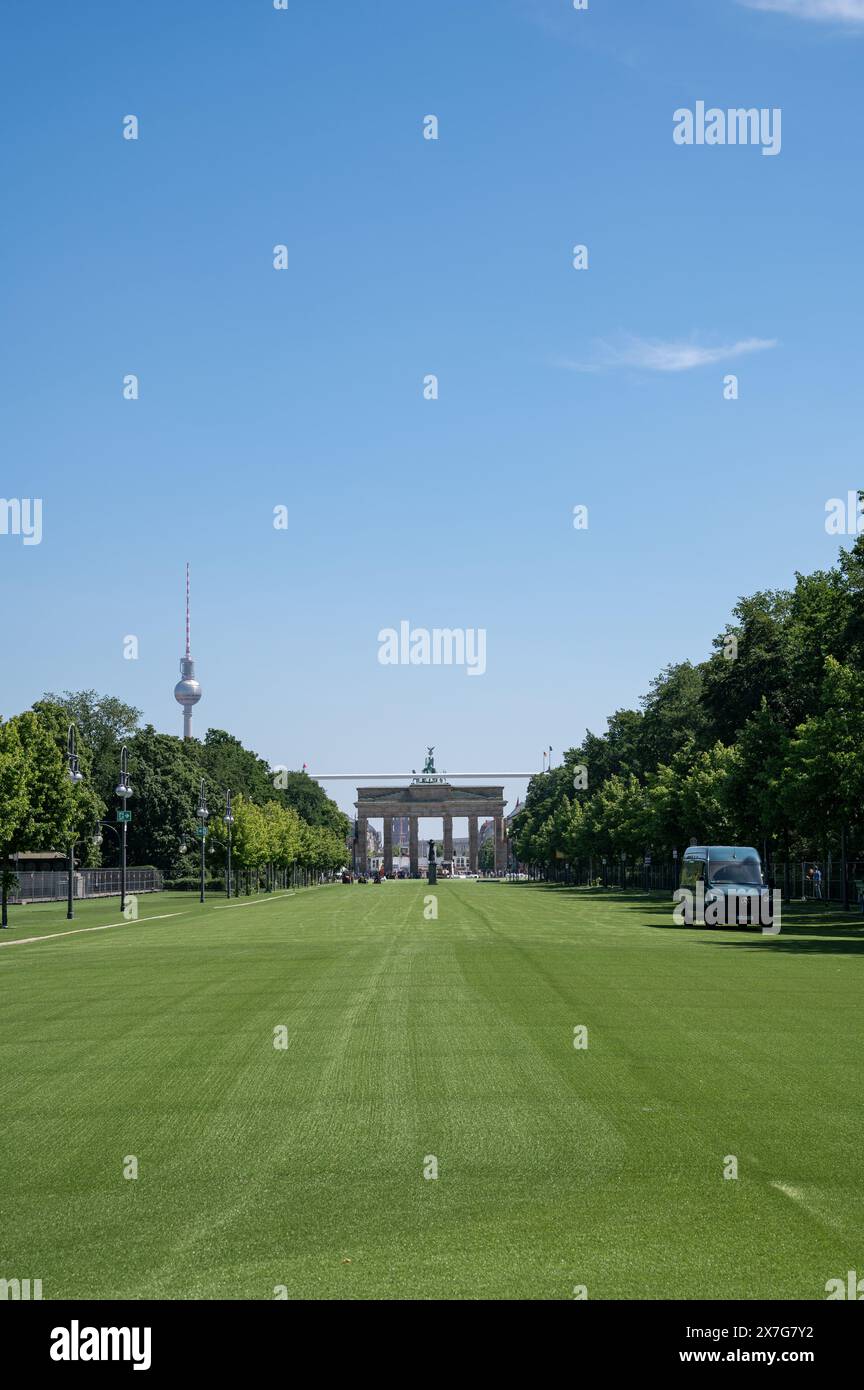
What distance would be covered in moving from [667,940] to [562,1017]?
60.8ft

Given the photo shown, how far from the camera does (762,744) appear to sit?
66812 mm

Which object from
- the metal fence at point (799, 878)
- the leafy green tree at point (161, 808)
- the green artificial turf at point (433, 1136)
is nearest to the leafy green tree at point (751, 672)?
the metal fence at point (799, 878)

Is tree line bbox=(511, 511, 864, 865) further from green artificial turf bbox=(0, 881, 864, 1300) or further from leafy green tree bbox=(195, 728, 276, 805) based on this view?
leafy green tree bbox=(195, 728, 276, 805)

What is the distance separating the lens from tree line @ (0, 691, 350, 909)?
5716 cm

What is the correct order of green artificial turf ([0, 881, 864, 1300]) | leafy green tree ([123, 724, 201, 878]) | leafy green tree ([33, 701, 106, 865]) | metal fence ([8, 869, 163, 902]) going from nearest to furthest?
green artificial turf ([0, 881, 864, 1300]) → metal fence ([8, 869, 163, 902]) → leafy green tree ([33, 701, 106, 865]) → leafy green tree ([123, 724, 201, 878])

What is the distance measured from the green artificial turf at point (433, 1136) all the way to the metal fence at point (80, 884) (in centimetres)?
5935

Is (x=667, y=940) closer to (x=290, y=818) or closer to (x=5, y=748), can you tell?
(x=5, y=748)

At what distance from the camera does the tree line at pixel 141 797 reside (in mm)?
57156

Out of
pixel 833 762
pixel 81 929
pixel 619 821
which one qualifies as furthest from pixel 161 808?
pixel 833 762

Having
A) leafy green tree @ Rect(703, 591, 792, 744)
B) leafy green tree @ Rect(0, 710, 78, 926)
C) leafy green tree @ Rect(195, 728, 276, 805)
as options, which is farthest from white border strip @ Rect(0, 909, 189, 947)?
leafy green tree @ Rect(195, 728, 276, 805)

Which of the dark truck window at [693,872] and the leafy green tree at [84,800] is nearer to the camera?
the dark truck window at [693,872]

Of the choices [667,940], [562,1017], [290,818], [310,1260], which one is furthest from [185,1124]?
[290,818]

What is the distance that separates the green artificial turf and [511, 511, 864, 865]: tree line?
83.0 ft

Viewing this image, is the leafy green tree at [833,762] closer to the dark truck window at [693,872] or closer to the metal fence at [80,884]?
the dark truck window at [693,872]
